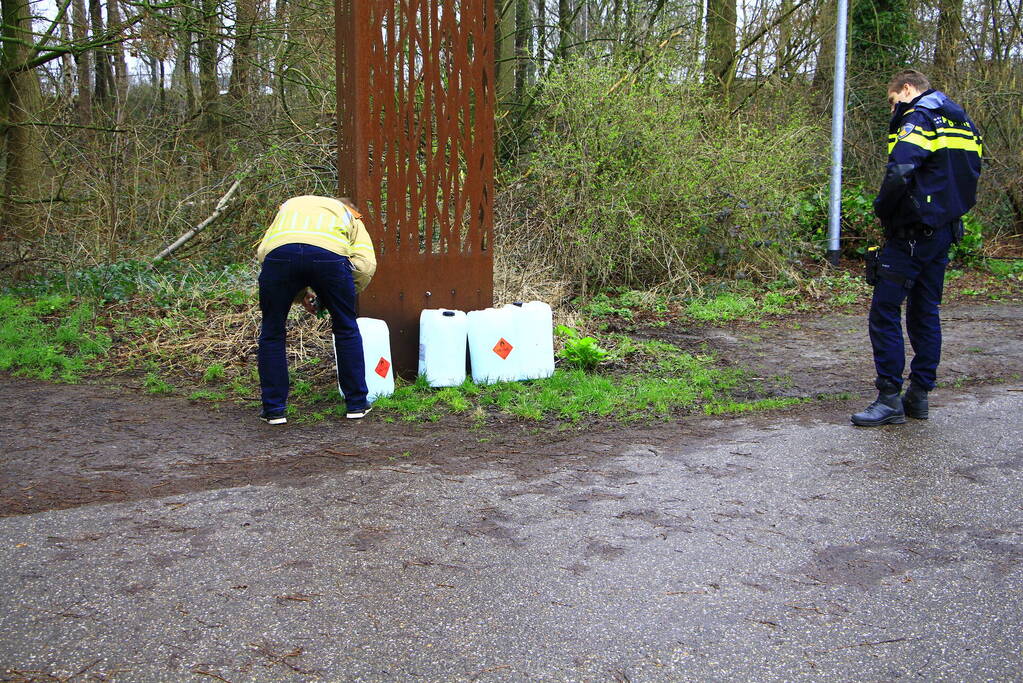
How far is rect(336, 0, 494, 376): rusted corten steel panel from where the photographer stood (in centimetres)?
624

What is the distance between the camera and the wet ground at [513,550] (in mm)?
2842

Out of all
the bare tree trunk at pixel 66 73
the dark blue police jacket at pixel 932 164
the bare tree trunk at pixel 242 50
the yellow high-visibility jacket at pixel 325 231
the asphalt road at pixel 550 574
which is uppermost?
the bare tree trunk at pixel 242 50

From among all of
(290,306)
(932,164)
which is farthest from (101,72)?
(932,164)

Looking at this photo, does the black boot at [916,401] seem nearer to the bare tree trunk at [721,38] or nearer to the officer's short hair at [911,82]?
the officer's short hair at [911,82]

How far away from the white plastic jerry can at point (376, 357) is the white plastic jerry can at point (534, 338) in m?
0.99

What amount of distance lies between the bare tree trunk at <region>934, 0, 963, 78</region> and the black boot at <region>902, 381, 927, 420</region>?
34.8 feet

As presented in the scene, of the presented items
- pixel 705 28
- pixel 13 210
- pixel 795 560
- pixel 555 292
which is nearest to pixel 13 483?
pixel 795 560

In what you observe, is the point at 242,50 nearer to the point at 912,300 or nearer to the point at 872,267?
the point at 872,267

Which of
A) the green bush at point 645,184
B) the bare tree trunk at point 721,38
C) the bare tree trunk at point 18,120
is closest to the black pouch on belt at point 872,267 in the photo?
the green bush at point 645,184

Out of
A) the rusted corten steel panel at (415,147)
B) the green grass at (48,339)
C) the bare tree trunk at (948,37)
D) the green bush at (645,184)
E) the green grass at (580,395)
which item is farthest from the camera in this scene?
the bare tree trunk at (948,37)

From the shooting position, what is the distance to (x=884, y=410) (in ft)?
17.8

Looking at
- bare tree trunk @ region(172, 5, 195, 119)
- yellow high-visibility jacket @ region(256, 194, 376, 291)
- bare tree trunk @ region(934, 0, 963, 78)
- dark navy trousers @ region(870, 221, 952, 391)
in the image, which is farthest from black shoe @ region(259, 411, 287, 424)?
bare tree trunk @ region(934, 0, 963, 78)

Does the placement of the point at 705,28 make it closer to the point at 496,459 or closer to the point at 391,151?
the point at 391,151

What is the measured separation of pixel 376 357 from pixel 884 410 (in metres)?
3.30
